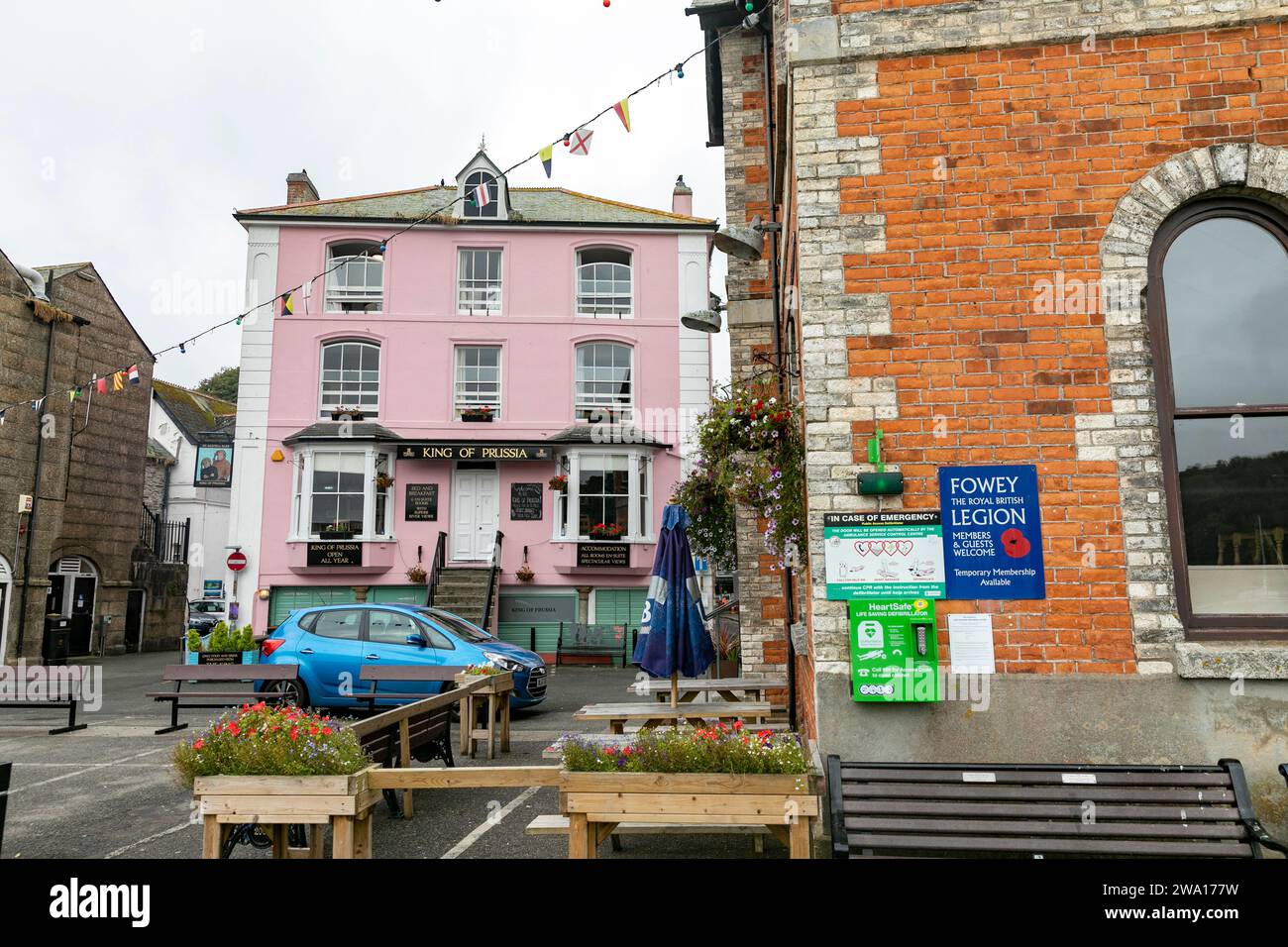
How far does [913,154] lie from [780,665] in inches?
262

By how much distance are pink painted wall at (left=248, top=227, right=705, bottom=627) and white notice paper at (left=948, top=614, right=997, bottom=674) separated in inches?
589

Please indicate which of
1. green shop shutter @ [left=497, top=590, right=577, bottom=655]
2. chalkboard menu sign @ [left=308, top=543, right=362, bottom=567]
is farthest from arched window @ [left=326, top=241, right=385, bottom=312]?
green shop shutter @ [left=497, top=590, right=577, bottom=655]

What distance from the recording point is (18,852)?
5.46m

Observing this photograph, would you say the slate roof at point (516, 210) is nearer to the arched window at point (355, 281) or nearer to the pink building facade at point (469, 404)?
the pink building facade at point (469, 404)

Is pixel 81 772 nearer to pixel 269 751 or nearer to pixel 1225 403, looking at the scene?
pixel 269 751

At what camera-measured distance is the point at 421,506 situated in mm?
19875

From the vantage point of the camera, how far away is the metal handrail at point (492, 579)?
18.1m

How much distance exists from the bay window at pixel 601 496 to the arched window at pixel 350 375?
204 inches

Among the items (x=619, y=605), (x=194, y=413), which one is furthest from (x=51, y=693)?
(x=194, y=413)

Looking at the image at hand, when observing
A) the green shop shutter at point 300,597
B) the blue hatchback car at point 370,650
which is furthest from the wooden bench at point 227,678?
the green shop shutter at point 300,597

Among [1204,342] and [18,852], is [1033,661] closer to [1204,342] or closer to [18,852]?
[1204,342]

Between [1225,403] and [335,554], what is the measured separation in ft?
59.5
